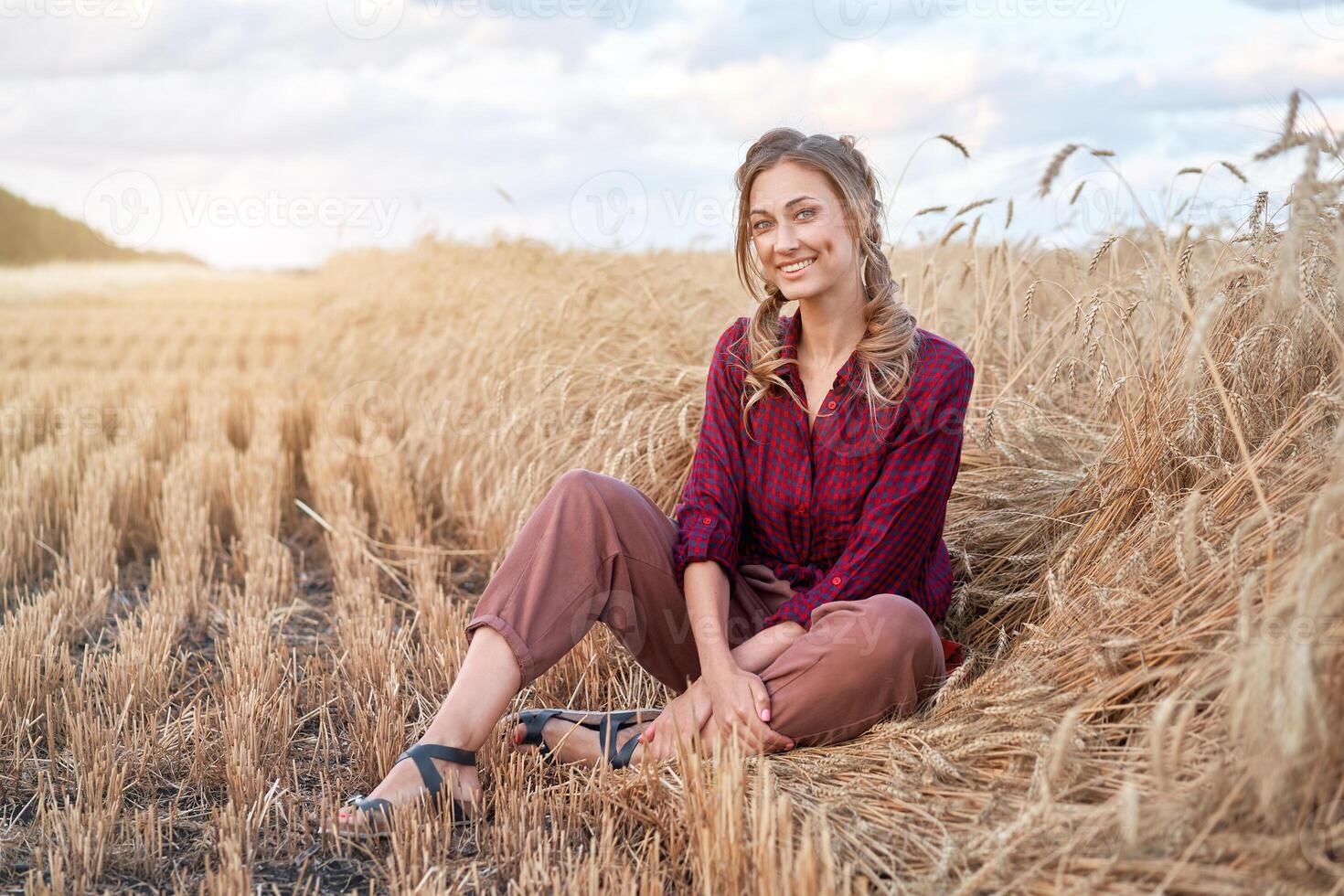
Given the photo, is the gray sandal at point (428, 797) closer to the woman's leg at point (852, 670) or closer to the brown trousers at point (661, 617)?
the brown trousers at point (661, 617)

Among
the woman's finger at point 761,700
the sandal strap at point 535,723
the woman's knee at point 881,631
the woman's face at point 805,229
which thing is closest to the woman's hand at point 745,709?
the woman's finger at point 761,700

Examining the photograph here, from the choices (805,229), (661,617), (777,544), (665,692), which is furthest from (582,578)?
(805,229)

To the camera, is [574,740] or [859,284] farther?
[859,284]

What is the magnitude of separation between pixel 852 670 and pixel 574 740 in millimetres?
543

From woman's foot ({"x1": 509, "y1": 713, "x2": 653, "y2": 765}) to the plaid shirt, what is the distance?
309 mm

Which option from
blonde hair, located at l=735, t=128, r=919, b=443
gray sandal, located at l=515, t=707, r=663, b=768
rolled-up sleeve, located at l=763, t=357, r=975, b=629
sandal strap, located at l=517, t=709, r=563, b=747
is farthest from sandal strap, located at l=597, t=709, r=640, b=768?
blonde hair, located at l=735, t=128, r=919, b=443

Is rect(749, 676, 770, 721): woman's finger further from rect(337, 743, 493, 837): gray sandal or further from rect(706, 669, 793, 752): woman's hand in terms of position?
rect(337, 743, 493, 837): gray sandal

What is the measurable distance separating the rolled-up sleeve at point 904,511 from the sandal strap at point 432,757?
621 mm

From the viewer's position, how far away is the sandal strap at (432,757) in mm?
1673

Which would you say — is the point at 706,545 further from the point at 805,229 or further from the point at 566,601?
the point at 805,229

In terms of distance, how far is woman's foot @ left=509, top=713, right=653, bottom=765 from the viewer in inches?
73.7

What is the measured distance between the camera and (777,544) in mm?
2031

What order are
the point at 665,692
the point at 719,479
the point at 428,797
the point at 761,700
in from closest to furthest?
the point at 428,797 → the point at 761,700 → the point at 719,479 → the point at 665,692

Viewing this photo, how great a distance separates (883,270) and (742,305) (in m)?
1.53
